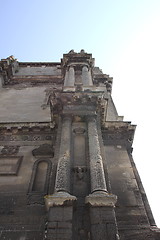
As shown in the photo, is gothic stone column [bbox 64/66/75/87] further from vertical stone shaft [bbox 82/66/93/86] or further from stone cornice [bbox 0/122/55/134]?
stone cornice [bbox 0/122/55/134]

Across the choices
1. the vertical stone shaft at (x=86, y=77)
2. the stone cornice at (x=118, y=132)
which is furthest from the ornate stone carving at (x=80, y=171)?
the vertical stone shaft at (x=86, y=77)

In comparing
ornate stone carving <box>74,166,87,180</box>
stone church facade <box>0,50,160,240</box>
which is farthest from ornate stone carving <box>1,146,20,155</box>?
ornate stone carving <box>74,166,87,180</box>

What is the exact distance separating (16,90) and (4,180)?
11082 mm

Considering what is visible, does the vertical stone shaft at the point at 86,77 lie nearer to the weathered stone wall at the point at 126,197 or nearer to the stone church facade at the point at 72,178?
the stone church facade at the point at 72,178

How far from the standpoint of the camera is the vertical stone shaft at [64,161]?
611 centimetres

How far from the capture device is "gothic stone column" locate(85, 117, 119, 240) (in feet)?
16.0

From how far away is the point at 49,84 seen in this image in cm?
1978

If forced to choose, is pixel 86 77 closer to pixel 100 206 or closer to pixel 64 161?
pixel 64 161

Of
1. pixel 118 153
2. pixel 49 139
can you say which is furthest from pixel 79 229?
pixel 49 139

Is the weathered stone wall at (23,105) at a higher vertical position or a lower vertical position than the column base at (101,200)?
higher

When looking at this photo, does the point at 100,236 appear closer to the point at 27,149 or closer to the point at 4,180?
the point at 4,180

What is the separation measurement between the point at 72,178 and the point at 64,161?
0.60 m

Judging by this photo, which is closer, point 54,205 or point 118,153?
point 54,205

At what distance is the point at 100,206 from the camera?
5.42 meters
